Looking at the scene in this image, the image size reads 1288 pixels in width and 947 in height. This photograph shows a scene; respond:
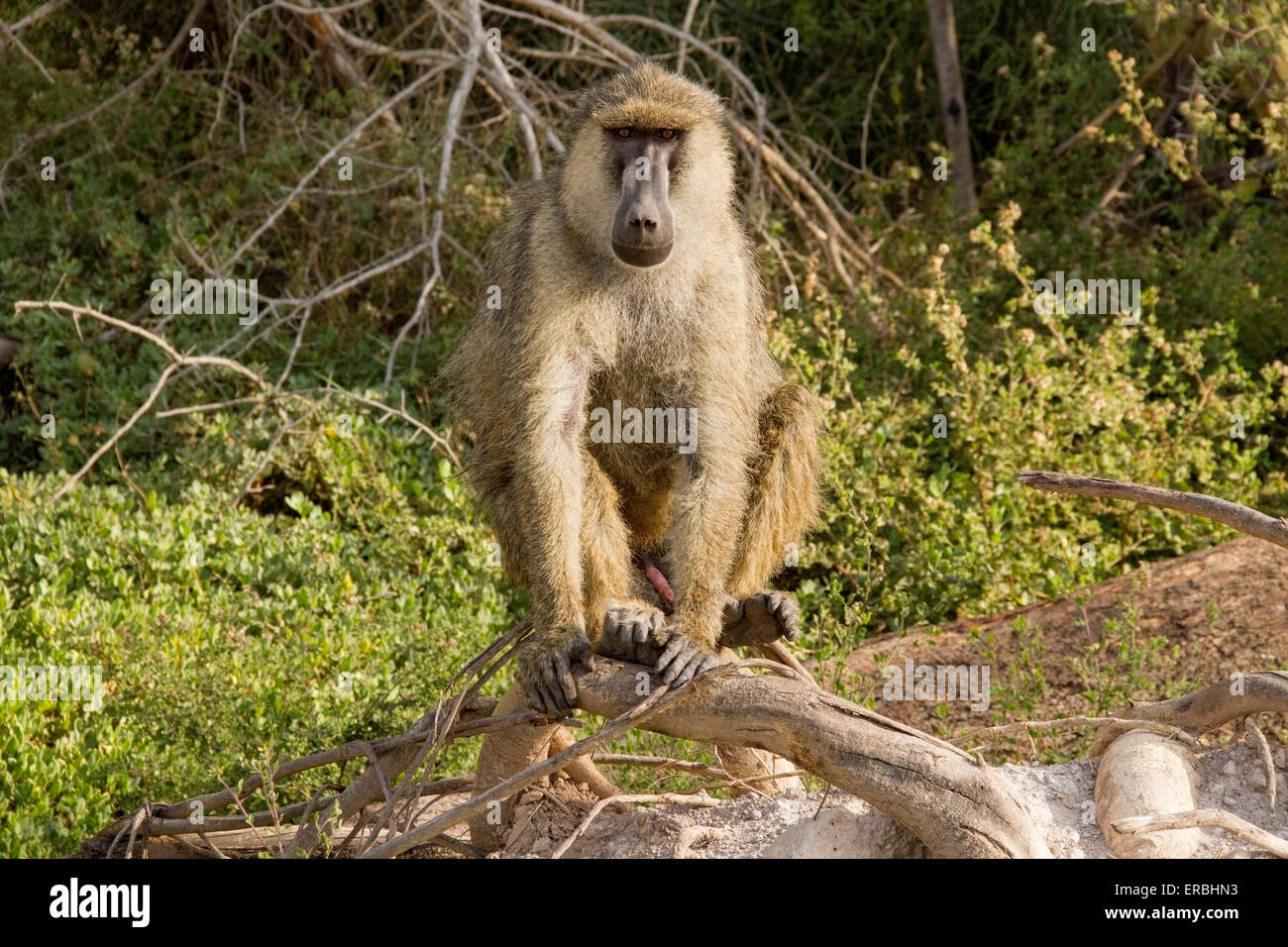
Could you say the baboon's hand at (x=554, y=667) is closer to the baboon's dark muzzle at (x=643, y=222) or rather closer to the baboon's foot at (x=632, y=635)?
the baboon's foot at (x=632, y=635)

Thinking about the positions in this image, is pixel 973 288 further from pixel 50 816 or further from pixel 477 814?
pixel 50 816

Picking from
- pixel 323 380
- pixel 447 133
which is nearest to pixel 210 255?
pixel 323 380

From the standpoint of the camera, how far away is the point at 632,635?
4.11m

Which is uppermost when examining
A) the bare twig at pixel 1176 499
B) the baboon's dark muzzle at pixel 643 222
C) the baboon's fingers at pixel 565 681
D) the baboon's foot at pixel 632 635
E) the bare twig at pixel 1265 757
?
the baboon's dark muzzle at pixel 643 222

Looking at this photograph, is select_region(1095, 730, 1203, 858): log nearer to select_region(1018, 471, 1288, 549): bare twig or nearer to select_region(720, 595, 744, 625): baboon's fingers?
select_region(1018, 471, 1288, 549): bare twig

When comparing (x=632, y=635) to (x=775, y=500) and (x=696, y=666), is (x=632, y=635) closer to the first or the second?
(x=696, y=666)

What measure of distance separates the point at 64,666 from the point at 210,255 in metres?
3.43

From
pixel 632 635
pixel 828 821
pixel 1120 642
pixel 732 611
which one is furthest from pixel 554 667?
pixel 1120 642

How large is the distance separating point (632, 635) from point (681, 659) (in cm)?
21

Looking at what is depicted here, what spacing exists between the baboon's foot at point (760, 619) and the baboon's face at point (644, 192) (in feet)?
3.37

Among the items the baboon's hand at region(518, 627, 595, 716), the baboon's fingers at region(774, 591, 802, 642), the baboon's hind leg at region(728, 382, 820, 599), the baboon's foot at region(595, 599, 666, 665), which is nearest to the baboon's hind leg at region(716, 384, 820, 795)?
the baboon's hind leg at region(728, 382, 820, 599)

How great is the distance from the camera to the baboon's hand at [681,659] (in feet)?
12.7

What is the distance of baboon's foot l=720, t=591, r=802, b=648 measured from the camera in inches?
166

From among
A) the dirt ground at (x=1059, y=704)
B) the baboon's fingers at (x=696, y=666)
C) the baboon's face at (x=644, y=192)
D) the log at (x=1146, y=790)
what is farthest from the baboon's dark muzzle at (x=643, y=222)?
the log at (x=1146, y=790)
